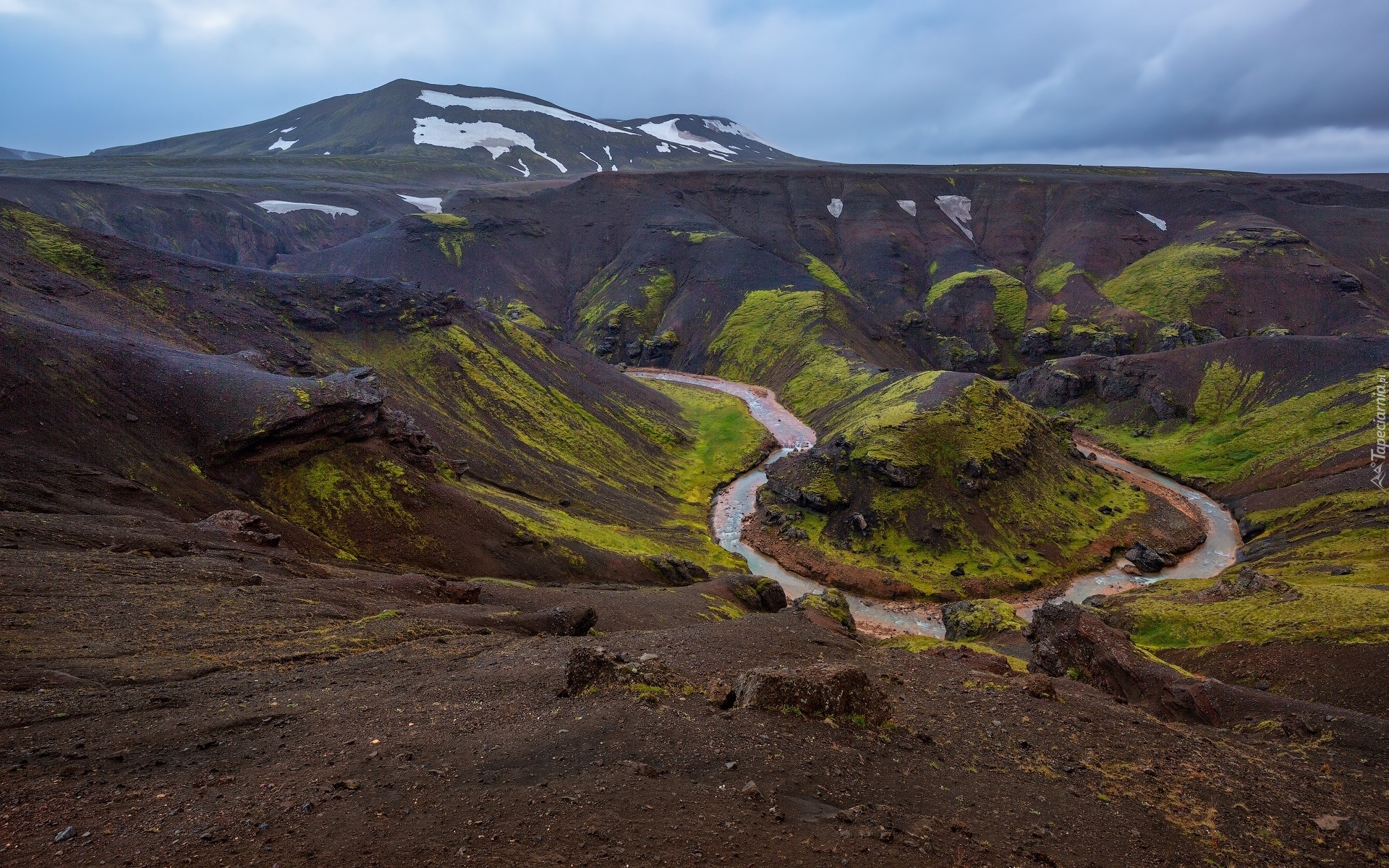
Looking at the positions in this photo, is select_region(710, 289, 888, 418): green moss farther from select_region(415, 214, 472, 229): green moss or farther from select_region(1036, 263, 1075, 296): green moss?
select_region(415, 214, 472, 229): green moss

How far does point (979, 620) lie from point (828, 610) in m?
12.0

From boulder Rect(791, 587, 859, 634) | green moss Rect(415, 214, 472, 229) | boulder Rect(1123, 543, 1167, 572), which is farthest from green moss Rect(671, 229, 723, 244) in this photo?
boulder Rect(791, 587, 859, 634)

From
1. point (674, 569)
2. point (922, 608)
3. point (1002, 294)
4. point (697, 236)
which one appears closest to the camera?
point (674, 569)

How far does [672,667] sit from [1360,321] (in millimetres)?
157748

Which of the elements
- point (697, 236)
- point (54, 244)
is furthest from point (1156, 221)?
point (54, 244)

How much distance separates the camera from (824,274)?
166 metres

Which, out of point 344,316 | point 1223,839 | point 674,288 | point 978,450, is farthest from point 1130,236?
point 1223,839

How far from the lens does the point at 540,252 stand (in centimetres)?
18000

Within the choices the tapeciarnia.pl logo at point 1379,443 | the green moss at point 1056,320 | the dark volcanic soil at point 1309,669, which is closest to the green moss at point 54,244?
the dark volcanic soil at point 1309,669

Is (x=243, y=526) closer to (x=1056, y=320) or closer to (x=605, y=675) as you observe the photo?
(x=605, y=675)

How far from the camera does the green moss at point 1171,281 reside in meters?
140

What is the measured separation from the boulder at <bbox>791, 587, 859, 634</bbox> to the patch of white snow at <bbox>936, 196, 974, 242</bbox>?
167 m

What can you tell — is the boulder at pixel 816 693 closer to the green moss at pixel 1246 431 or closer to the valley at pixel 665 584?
the valley at pixel 665 584

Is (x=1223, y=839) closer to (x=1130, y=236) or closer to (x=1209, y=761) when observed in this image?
(x=1209, y=761)
